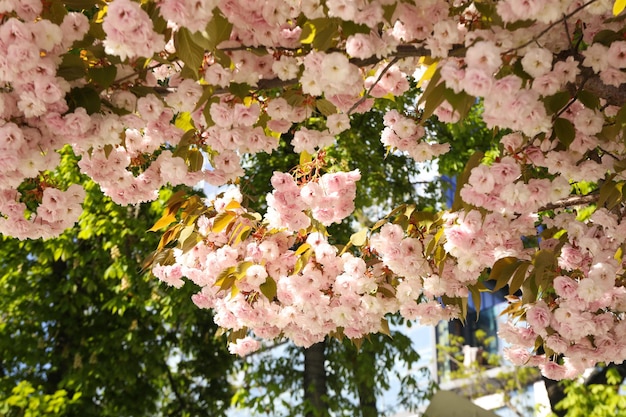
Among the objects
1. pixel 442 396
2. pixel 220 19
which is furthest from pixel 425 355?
pixel 220 19

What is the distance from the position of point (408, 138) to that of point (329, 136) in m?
0.34

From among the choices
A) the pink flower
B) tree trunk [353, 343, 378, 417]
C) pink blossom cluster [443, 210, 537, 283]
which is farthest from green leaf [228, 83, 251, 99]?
tree trunk [353, 343, 378, 417]

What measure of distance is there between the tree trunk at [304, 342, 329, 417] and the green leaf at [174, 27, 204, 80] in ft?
17.9

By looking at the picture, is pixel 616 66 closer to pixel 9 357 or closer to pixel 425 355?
pixel 9 357

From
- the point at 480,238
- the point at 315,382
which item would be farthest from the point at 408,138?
the point at 315,382

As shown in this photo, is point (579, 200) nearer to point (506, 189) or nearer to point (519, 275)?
point (519, 275)

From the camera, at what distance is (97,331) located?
915 centimetres

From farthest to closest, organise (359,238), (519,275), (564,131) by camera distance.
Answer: (359,238), (519,275), (564,131)

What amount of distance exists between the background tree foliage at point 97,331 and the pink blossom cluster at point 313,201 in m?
4.97

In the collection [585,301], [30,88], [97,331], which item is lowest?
[585,301]

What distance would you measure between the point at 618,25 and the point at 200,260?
2.05m

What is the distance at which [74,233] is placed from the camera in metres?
8.53

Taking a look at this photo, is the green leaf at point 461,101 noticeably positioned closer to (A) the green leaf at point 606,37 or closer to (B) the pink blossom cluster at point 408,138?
(A) the green leaf at point 606,37

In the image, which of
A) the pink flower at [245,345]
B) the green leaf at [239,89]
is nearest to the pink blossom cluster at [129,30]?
the green leaf at [239,89]
